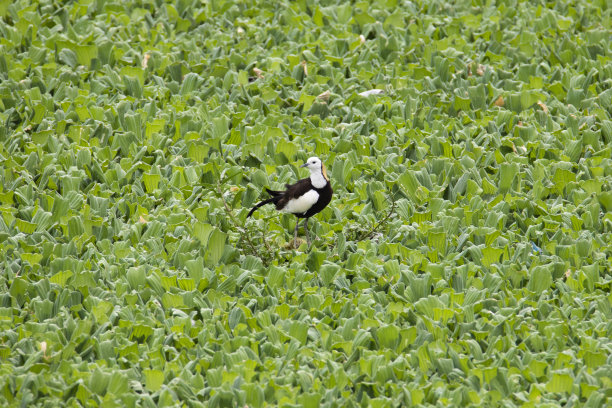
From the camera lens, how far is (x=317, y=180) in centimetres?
502

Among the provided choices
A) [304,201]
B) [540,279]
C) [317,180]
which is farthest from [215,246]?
[540,279]

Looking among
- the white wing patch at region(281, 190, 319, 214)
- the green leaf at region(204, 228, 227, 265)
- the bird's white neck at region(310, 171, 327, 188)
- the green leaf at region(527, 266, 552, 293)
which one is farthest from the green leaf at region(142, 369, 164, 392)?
the green leaf at region(527, 266, 552, 293)

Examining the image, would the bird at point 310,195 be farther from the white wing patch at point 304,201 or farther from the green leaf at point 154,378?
the green leaf at point 154,378

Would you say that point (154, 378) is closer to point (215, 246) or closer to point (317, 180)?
point (215, 246)

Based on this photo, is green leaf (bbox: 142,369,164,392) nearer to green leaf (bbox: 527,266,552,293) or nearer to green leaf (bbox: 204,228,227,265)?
green leaf (bbox: 204,228,227,265)

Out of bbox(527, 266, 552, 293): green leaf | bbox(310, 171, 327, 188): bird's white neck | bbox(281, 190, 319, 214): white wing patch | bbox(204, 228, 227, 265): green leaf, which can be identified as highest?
bbox(310, 171, 327, 188): bird's white neck

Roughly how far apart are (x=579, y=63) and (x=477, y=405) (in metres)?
4.36

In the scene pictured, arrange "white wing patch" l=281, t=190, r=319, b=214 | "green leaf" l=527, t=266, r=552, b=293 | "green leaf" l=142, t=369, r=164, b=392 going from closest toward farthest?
"green leaf" l=142, t=369, r=164, b=392 < "green leaf" l=527, t=266, r=552, b=293 < "white wing patch" l=281, t=190, r=319, b=214

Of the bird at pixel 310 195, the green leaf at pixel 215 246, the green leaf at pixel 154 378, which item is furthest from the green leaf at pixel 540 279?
the green leaf at pixel 154 378

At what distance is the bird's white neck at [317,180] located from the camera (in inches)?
197

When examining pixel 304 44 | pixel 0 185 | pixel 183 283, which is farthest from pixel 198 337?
pixel 304 44

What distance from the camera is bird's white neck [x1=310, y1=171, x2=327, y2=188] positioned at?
5.01 m

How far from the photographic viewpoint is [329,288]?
15.8ft

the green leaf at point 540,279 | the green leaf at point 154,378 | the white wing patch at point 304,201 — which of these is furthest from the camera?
the white wing patch at point 304,201
